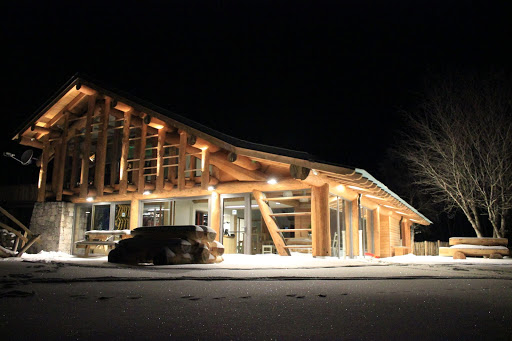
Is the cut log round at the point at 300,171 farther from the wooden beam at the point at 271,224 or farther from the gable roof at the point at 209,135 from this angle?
the wooden beam at the point at 271,224

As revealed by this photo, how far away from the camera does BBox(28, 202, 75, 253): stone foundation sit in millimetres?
14664

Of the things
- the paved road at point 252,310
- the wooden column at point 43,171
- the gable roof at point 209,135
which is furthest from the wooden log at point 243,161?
the wooden column at point 43,171

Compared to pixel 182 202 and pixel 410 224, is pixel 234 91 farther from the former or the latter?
pixel 182 202

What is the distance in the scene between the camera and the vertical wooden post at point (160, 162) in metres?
13.1

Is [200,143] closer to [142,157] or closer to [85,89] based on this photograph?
[142,157]

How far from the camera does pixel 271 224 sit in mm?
11375

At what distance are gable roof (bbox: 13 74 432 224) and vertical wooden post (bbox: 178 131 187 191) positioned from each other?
0.40 m

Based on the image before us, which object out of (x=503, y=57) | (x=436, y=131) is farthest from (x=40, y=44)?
(x=503, y=57)

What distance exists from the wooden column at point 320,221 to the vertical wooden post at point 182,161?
4.18 m

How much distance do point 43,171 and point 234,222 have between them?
7941 millimetres

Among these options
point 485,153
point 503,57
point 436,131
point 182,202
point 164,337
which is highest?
point 503,57

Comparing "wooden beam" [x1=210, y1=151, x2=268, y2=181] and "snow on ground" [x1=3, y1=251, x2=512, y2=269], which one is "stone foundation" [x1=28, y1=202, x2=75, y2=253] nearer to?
"snow on ground" [x1=3, y1=251, x2=512, y2=269]

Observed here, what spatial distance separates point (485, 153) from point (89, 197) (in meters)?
16.4

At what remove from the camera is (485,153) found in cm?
1770
